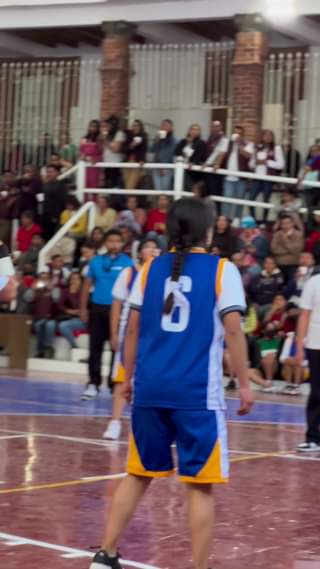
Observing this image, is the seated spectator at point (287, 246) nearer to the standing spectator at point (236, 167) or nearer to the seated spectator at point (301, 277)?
the seated spectator at point (301, 277)

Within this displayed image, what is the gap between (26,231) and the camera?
24.9 meters

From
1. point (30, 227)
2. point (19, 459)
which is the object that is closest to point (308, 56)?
point (30, 227)

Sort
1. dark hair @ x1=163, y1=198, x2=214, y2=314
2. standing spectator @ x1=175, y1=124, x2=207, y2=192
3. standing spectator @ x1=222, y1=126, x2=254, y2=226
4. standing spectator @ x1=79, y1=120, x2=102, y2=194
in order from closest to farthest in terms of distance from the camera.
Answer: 1. dark hair @ x1=163, y1=198, x2=214, y2=314
2. standing spectator @ x1=222, y1=126, x2=254, y2=226
3. standing spectator @ x1=175, y1=124, x2=207, y2=192
4. standing spectator @ x1=79, y1=120, x2=102, y2=194

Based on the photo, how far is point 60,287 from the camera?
22469 millimetres

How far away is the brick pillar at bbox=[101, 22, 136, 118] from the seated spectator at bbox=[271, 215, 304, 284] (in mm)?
7213

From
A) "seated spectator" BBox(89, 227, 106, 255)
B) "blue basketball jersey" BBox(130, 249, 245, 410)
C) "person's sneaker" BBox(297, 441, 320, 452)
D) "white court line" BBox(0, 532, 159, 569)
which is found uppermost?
"blue basketball jersey" BBox(130, 249, 245, 410)

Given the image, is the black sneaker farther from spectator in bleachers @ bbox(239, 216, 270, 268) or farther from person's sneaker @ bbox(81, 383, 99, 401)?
spectator in bleachers @ bbox(239, 216, 270, 268)

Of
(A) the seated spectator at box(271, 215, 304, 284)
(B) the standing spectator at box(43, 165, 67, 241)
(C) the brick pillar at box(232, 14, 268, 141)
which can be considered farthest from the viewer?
(C) the brick pillar at box(232, 14, 268, 141)

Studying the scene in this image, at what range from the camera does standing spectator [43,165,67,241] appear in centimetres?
2477

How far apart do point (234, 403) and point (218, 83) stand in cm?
1225

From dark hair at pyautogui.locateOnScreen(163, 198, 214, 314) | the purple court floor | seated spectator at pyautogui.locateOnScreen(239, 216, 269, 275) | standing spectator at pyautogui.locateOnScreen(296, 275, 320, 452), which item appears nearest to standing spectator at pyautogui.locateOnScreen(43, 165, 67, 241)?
seated spectator at pyautogui.locateOnScreen(239, 216, 269, 275)

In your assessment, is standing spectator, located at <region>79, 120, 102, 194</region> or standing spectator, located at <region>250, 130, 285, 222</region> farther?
standing spectator, located at <region>79, 120, 102, 194</region>

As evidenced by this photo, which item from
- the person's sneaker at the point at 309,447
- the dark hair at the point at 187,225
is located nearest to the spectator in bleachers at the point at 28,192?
the person's sneaker at the point at 309,447

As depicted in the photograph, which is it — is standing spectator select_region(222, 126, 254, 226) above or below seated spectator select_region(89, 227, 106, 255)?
above
